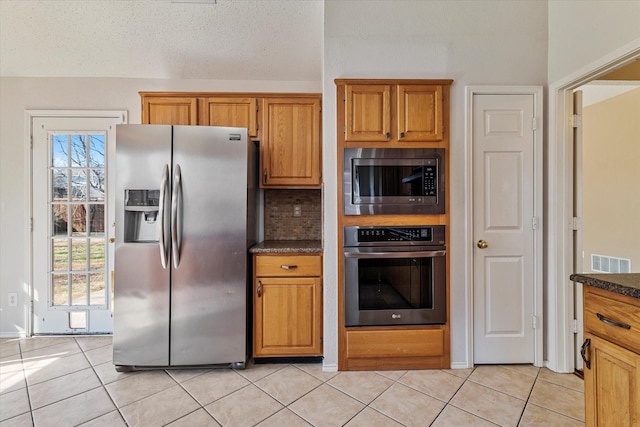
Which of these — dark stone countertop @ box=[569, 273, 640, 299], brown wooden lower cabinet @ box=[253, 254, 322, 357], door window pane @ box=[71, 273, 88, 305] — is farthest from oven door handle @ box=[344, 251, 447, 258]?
door window pane @ box=[71, 273, 88, 305]

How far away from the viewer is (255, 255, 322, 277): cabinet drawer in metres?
2.07

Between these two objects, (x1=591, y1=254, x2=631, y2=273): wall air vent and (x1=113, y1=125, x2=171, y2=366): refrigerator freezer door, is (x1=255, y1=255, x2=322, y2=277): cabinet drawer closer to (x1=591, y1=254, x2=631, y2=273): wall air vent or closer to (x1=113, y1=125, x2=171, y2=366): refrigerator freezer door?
(x1=113, y1=125, x2=171, y2=366): refrigerator freezer door

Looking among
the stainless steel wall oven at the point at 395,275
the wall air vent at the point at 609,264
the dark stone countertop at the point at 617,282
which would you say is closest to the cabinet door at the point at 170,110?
the stainless steel wall oven at the point at 395,275

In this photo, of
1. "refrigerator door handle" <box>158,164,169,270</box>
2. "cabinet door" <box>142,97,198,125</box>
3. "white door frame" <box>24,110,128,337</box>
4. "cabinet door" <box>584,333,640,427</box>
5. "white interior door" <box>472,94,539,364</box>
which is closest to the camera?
"cabinet door" <box>584,333,640,427</box>

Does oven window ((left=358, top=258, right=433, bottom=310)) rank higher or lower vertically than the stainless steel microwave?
lower

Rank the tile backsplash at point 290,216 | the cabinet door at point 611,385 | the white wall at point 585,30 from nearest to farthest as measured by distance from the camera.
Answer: the cabinet door at point 611,385
the white wall at point 585,30
the tile backsplash at point 290,216

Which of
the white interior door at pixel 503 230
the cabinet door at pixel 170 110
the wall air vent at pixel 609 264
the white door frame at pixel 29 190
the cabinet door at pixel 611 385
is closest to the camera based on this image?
the cabinet door at pixel 611 385

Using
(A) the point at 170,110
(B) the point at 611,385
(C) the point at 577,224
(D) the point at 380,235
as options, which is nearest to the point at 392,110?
(D) the point at 380,235

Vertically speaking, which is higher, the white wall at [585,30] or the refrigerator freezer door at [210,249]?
the white wall at [585,30]

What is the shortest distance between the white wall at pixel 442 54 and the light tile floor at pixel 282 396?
0.83 ft

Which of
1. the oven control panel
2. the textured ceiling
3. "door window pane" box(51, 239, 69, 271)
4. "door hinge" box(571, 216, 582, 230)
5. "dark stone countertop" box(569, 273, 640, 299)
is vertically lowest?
"door window pane" box(51, 239, 69, 271)

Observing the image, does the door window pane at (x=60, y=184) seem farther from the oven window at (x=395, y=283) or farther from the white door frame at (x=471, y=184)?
the white door frame at (x=471, y=184)

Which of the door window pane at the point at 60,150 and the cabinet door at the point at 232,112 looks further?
the door window pane at the point at 60,150

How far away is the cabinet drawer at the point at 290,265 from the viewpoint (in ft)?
6.78
